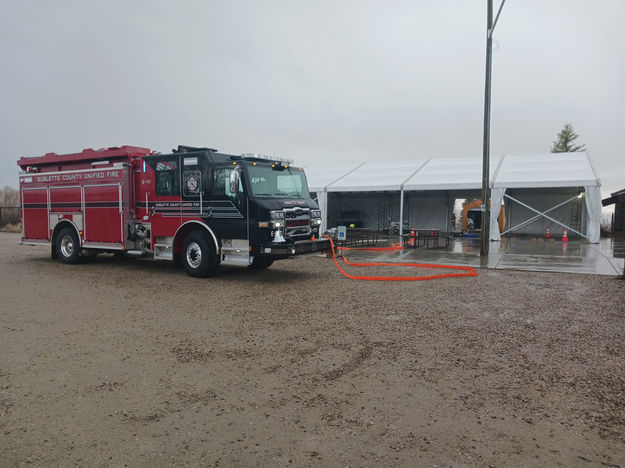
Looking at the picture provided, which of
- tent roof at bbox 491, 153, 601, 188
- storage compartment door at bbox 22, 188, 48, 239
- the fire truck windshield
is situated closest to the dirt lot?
the fire truck windshield

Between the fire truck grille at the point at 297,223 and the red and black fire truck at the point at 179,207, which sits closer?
the red and black fire truck at the point at 179,207

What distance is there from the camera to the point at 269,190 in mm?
9461

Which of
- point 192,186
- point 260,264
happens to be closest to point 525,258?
point 260,264

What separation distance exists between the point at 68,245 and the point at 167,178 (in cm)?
415

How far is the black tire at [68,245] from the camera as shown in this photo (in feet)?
38.8

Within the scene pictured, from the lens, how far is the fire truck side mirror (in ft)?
29.6

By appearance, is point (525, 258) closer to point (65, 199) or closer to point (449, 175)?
point (449, 175)

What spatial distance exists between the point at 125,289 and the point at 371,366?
5.78m

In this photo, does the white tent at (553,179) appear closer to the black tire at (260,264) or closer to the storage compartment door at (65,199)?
the black tire at (260,264)

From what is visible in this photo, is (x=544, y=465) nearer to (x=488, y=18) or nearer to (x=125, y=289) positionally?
(x=125, y=289)

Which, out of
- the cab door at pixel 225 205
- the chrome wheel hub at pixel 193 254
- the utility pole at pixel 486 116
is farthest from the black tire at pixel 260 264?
the utility pole at pixel 486 116

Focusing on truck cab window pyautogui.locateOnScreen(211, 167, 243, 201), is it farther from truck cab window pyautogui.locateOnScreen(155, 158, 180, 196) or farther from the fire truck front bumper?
the fire truck front bumper

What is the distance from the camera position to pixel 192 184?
975 cm

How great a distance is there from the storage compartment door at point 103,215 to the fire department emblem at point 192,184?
213 centimetres
